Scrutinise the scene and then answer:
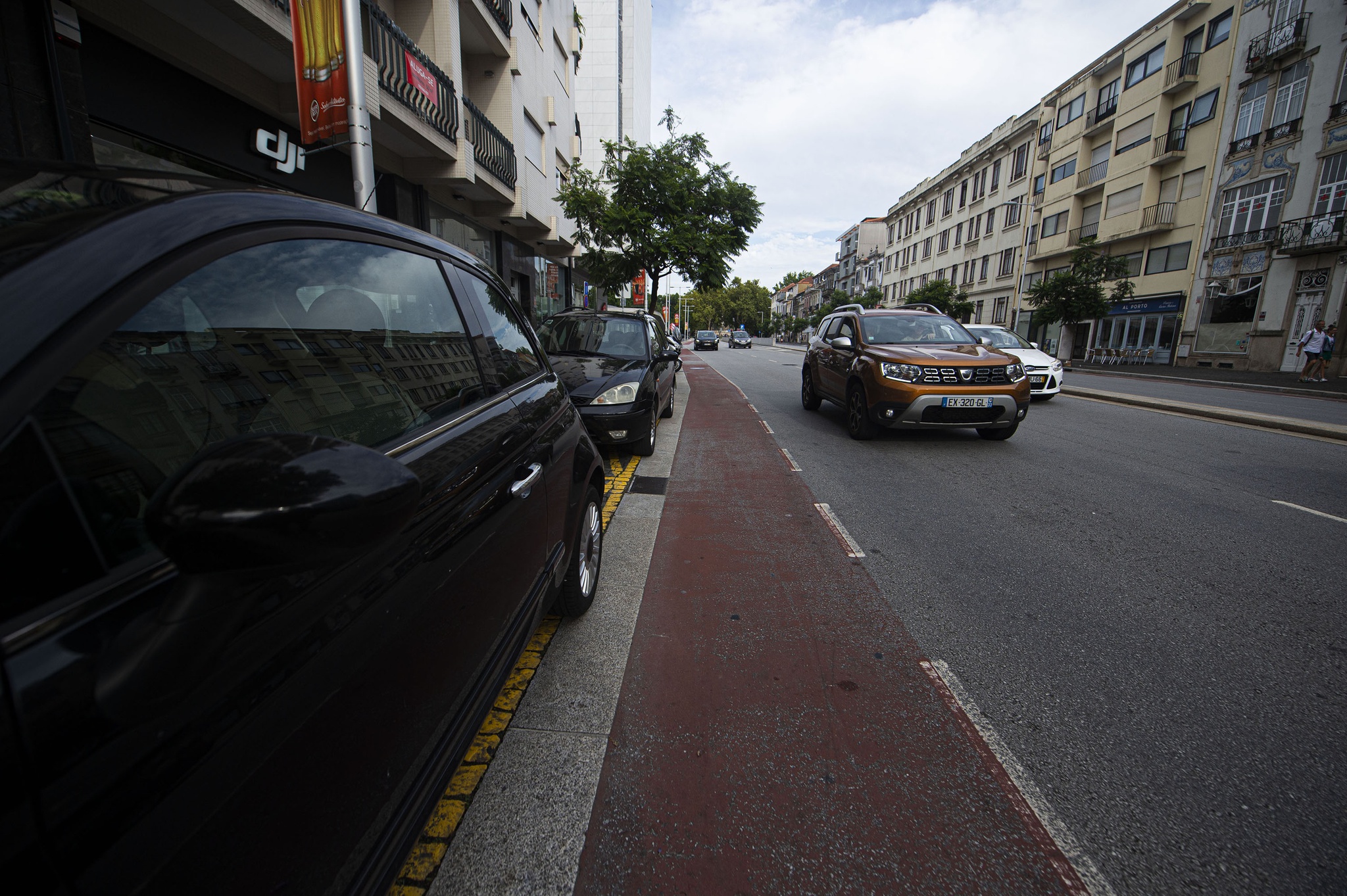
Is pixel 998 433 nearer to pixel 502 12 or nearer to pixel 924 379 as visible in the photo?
pixel 924 379

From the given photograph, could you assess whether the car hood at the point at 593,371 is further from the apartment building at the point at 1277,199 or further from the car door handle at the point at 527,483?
the apartment building at the point at 1277,199

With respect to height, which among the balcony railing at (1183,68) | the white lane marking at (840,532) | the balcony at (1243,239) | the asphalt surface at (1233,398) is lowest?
the white lane marking at (840,532)

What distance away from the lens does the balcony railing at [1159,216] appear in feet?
92.9

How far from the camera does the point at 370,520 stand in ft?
2.89

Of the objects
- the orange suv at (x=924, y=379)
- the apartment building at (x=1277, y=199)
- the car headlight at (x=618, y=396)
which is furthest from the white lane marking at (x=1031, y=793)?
the apartment building at (x=1277, y=199)

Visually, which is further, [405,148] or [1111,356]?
[1111,356]

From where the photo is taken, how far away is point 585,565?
9.96ft

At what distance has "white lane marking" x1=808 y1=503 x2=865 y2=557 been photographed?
3943 mm

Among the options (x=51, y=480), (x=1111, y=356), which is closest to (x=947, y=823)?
(x=51, y=480)

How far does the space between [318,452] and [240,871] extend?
619 millimetres

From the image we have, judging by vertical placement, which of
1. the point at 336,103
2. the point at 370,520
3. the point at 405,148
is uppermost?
the point at 405,148

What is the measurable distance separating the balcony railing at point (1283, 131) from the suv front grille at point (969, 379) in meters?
28.7

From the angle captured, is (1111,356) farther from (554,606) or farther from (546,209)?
(554,606)

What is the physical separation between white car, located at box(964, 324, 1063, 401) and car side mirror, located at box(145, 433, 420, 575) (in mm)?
12061
